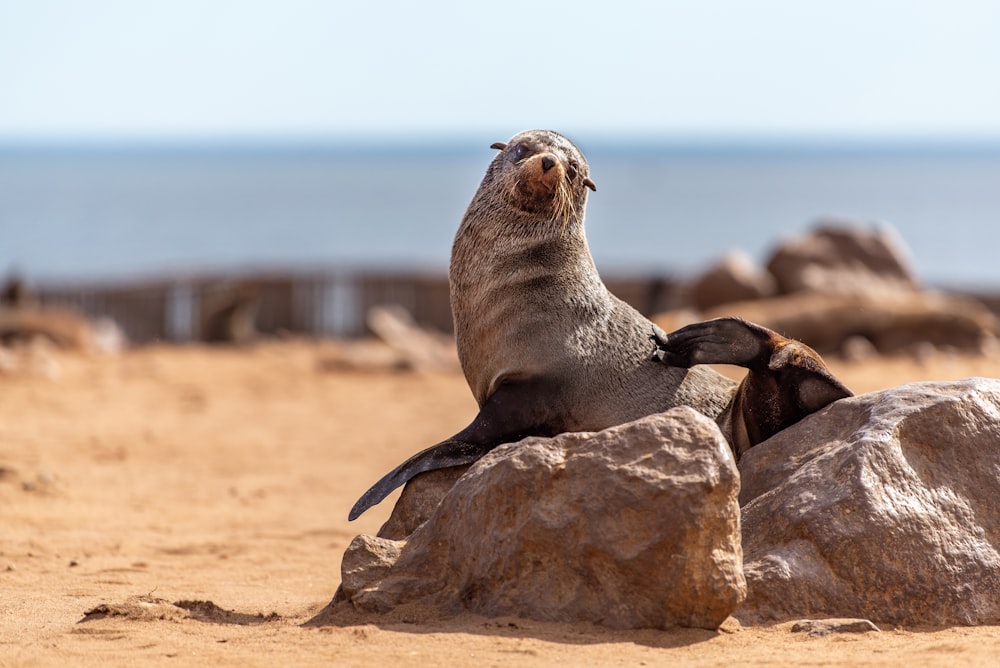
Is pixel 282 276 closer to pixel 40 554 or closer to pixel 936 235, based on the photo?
pixel 40 554

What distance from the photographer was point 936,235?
55.4 meters

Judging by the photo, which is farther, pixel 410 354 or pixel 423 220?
pixel 423 220

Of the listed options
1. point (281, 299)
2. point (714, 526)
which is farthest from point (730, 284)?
point (714, 526)

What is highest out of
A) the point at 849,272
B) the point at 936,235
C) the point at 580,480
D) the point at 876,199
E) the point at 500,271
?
the point at 876,199

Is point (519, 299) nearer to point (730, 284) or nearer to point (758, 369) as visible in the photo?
point (758, 369)

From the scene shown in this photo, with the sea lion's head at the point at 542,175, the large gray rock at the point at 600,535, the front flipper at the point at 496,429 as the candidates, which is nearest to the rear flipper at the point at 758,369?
the front flipper at the point at 496,429

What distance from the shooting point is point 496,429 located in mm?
5094

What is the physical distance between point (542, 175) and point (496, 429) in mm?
1193

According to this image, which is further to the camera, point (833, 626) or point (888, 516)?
point (888, 516)

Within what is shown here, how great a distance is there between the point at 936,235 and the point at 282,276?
4350 cm

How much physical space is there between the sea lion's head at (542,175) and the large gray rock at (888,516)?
152 centimetres

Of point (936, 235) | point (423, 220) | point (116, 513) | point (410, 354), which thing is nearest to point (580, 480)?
point (116, 513)

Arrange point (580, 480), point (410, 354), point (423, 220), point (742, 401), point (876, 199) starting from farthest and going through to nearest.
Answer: point (876, 199) < point (423, 220) < point (410, 354) < point (742, 401) < point (580, 480)

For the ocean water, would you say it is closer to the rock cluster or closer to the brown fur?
the brown fur
